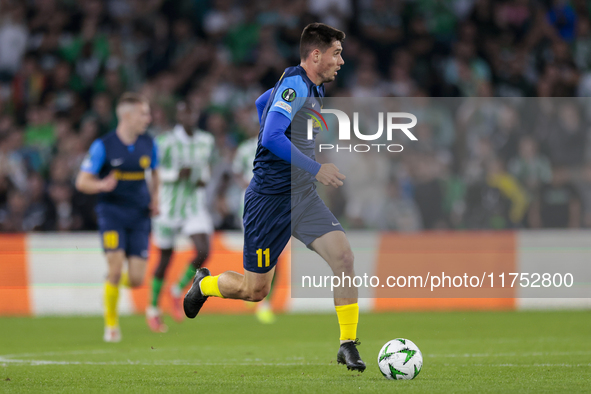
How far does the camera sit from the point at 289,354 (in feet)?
24.4

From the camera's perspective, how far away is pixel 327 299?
12.2 m

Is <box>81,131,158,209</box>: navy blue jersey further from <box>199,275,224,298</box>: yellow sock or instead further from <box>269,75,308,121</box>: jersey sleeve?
<box>269,75,308,121</box>: jersey sleeve

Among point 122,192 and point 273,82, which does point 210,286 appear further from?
point 273,82

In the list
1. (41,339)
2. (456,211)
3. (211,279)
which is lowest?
(41,339)

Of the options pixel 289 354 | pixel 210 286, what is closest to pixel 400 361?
pixel 210 286

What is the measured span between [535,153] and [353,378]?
744 cm

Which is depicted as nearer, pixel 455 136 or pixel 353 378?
pixel 353 378

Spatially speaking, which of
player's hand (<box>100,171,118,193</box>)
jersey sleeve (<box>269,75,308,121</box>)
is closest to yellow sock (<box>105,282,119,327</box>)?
player's hand (<box>100,171,118,193</box>)

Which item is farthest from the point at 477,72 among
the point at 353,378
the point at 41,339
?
the point at 353,378

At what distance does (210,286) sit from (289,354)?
53.1 inches

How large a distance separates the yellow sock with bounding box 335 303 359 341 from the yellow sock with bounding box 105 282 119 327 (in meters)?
3.86

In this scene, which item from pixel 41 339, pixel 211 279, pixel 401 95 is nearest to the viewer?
pixel 211 279

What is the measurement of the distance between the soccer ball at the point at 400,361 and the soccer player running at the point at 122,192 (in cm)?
417

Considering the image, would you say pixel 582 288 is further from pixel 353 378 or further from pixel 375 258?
pixel 353 378
